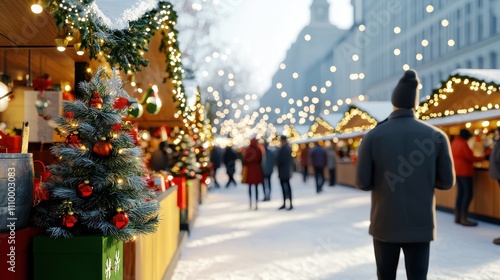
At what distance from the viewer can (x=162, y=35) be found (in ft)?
25.5

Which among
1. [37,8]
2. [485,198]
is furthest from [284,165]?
[37,8]

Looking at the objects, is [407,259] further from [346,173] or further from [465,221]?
[346,173]

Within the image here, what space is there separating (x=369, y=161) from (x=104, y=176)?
183 cm

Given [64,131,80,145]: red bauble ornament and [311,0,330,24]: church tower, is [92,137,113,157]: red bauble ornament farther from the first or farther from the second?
[311,0,330,24]: church tower

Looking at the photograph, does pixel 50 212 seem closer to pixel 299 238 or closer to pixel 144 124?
pixel 299 238

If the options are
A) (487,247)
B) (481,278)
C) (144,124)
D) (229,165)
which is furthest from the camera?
(229,165)

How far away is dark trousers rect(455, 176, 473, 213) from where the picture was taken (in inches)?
425

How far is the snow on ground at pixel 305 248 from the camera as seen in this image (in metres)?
6.98

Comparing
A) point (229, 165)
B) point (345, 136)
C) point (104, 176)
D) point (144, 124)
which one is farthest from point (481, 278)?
point (345, 136)

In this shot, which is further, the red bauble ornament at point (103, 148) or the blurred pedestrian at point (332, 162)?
the blurred pedestrian at point (332, 162)

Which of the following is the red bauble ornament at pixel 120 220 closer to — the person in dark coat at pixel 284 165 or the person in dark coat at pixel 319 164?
the person in dark coat at pixel 284 165

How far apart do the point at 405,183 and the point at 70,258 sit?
2.25m

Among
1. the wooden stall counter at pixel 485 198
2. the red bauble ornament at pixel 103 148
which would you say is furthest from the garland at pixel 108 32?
the wooden stall counter at pixel 485 198

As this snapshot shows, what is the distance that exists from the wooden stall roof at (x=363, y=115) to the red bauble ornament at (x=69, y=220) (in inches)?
726
